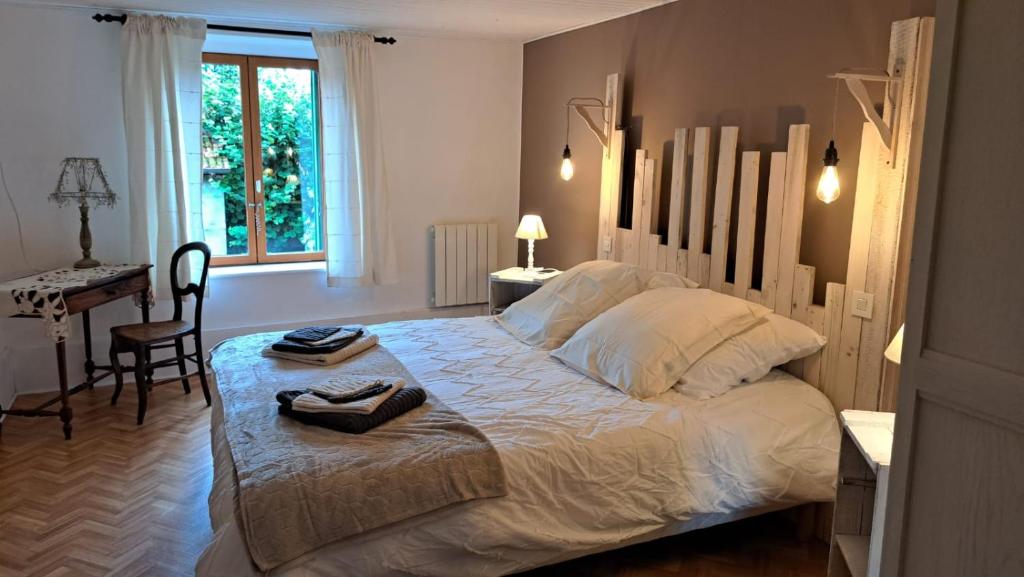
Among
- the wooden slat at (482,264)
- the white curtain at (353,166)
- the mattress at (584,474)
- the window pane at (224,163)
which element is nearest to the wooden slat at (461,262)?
the wooden slat at (482,264)

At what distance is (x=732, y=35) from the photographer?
326 centimetres

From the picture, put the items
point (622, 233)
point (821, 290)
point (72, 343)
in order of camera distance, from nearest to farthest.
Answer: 1. point (821, 290)
2. point (622, 233)
3. point (72, 343)

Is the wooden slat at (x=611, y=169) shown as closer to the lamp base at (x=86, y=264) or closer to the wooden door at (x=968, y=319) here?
the wooden door at (x=968, y=319)

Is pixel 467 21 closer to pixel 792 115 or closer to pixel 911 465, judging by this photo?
pixel 792 115

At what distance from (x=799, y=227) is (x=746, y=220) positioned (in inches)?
10.9

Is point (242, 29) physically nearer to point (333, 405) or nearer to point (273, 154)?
point (273, 154)

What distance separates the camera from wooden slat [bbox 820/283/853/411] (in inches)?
106

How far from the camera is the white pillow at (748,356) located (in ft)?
9.08

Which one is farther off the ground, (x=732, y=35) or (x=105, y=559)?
(x=732, y=35)

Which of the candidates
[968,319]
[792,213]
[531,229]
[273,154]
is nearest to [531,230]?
[531,229]

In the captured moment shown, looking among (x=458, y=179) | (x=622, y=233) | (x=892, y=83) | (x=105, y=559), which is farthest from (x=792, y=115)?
(x=105, y=559)

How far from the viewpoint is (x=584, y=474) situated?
229 cm

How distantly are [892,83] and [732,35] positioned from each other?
39.9 inches

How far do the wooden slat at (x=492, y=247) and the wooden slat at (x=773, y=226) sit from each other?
8.55ft
